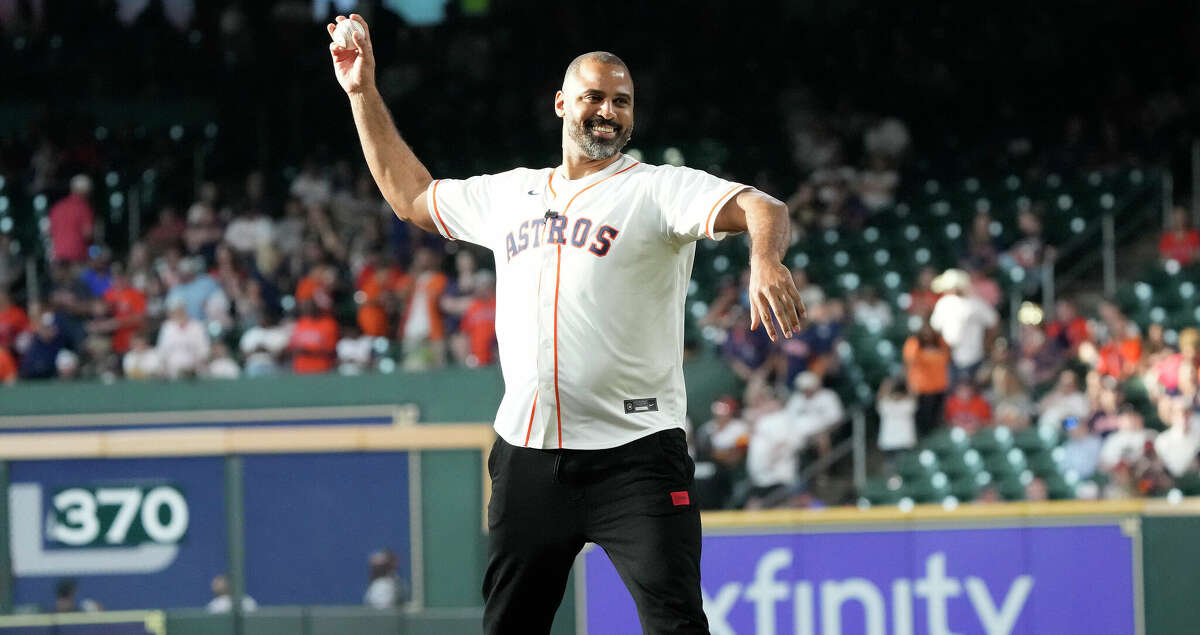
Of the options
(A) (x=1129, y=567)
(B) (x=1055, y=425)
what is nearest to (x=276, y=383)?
(B) (x=1055, y=425)

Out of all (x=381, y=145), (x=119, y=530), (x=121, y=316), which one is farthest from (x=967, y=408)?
(x=381, y=145)

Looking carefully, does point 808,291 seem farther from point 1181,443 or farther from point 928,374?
point 1181,443

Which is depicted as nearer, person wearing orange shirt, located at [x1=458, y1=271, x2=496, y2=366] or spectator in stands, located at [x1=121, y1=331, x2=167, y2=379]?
person wearing orange shirt, located at [x1=458, y1=271, x2=496, y2=366]

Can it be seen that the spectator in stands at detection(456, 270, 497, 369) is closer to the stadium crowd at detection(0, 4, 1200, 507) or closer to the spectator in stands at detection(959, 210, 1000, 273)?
the stadium crowd at detection(0, 4, 1200, 507)

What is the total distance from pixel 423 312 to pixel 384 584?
11.0ft

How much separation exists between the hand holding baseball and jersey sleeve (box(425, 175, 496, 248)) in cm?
34

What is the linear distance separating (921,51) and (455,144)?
5055 mm

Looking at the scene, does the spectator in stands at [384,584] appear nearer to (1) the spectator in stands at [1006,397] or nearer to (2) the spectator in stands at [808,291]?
(2) the spectator in stands at [808,291]

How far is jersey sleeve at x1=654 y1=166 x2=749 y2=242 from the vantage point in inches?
136

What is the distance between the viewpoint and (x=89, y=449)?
962 centimetres

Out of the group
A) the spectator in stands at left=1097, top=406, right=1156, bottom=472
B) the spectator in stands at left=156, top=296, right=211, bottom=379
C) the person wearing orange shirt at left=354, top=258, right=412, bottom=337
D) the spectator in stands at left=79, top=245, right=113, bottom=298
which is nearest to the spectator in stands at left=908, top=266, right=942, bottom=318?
the spectator in stands at left=1097, top=406, right=1156, bottom=472

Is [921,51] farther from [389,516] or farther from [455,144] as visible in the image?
[389,516]

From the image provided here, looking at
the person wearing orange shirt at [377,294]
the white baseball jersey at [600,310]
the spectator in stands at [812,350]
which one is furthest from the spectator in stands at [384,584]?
the white baseball jersey at [600,310]

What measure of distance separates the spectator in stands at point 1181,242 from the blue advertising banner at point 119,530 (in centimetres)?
749
